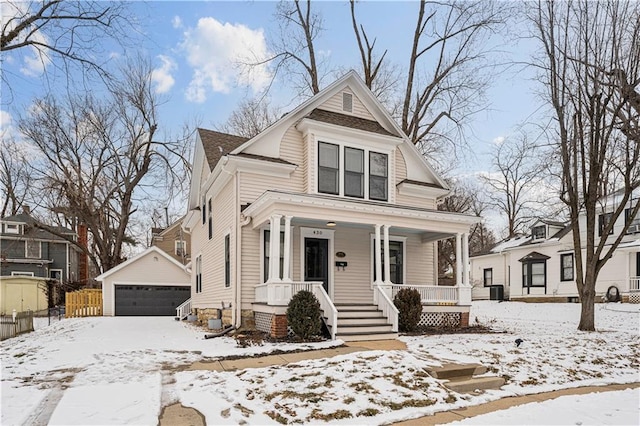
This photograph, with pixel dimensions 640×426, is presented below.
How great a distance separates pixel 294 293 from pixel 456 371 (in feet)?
15.5

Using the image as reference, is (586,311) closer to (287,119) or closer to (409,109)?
(287,119)

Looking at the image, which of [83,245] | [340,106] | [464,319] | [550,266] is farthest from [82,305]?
[550,266]

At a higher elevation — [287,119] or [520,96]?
[520,96]

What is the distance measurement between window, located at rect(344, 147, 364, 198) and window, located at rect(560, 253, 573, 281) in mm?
17147

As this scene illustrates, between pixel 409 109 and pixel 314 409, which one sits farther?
pixel 409 109

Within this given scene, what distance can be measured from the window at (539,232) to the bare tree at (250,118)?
59.3ft

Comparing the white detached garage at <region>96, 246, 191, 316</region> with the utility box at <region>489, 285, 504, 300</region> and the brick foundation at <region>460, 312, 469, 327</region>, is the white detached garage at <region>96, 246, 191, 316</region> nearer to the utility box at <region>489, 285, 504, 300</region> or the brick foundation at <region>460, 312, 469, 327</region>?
the brick foundation at <region>460, 312, 469, 327</region>

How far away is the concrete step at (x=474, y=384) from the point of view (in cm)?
596

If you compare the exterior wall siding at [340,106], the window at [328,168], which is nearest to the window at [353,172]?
the window at [328,168]

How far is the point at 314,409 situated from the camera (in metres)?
4.81

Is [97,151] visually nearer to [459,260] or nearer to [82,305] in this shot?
[82,305]

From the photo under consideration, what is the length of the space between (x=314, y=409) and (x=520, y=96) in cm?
Result: 1218

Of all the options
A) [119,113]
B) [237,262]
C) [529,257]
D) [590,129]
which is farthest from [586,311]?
[119,113]

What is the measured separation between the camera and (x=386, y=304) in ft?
36.1
